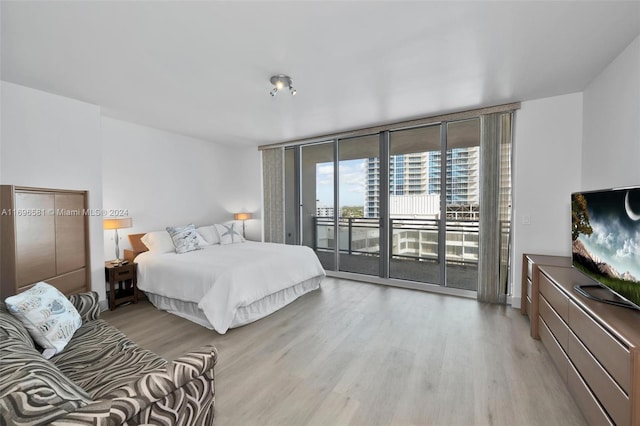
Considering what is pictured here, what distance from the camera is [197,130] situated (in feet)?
14.5

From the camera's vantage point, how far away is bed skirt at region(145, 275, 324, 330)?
2930 millimetres

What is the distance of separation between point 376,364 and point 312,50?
260 cm

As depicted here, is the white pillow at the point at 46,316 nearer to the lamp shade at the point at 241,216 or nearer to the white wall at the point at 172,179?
the white wall at the point at 172,179

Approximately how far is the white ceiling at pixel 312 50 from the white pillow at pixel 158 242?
5.78 ft

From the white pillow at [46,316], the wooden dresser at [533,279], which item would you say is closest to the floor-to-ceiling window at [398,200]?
the wooden dresser at [533,279]

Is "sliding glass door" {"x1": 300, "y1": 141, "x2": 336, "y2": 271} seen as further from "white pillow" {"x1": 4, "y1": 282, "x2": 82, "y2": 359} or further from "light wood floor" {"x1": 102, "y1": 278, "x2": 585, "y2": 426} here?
"white pillow" {"x1": 4, "y1": 282, "x2": 82, "y2": 359}

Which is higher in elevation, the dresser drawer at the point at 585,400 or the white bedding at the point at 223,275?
the white bedding at the point at 223,275

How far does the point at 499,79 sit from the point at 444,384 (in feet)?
9.19

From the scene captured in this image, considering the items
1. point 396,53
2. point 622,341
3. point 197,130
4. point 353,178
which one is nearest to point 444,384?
point 622,341

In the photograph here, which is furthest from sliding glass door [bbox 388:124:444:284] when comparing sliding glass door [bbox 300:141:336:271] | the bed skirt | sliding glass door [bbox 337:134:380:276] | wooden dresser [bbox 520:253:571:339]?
the bed skirt

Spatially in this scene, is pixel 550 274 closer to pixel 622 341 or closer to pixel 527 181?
pixel 622 341

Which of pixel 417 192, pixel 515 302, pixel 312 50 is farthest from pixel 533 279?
pixel 312 50

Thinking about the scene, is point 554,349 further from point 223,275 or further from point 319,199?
point 319,199

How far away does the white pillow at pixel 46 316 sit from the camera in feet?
5.28
